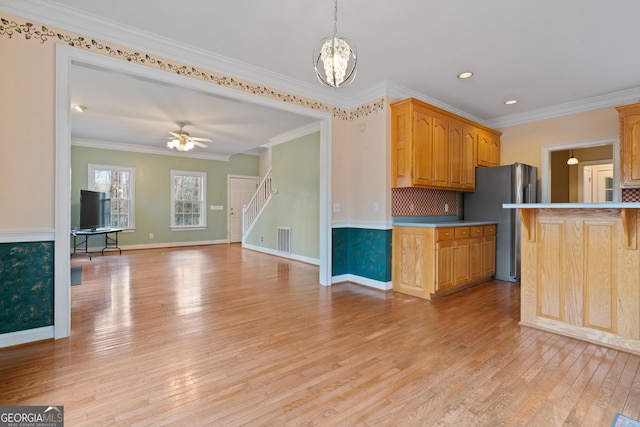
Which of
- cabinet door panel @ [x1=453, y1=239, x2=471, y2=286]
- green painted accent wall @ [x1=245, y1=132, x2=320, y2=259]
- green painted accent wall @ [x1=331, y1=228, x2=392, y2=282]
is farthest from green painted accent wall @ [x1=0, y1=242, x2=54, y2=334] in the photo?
cabinet door panel @ [x1=453, y1=239, x2=471, y2=286]

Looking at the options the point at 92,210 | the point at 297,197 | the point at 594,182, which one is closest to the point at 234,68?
the point at 297,197

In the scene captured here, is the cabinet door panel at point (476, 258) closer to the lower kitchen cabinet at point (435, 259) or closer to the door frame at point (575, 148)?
the lower kitchen cabinet at point (435, 259)

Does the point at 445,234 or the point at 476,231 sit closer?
the point at 445,234

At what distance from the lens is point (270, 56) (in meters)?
3.46

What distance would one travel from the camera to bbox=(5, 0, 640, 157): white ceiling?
262 cm

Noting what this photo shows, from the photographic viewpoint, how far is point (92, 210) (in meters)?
6.62

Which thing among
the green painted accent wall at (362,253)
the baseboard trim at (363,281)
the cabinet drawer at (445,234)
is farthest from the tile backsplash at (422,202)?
the baseboard trim at (363,281)

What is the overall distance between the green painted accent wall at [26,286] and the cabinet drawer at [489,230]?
17.3ft

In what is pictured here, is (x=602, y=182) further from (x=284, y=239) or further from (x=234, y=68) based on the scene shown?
(x=234, y=68)

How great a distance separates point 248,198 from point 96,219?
14.4ft

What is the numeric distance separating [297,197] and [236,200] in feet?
12.8

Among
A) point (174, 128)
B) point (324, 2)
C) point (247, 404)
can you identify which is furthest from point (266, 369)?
point (174, 128)

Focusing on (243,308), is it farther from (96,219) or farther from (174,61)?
(96,219)

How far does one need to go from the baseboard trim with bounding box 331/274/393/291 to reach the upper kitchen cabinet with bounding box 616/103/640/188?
11.3 feet
